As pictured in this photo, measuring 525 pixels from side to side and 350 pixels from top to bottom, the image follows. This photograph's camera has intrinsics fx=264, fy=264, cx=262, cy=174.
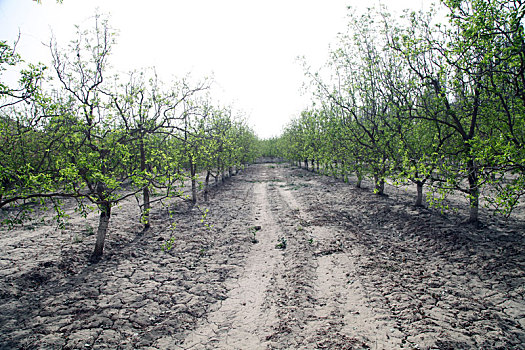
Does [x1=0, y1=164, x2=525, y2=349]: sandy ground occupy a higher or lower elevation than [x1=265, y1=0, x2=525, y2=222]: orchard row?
lower

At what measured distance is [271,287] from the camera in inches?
296

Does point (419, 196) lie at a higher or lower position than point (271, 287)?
higher

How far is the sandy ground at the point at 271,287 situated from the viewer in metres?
5.44

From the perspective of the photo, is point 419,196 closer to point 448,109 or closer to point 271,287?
point 448,109

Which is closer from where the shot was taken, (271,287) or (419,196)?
(271,287)

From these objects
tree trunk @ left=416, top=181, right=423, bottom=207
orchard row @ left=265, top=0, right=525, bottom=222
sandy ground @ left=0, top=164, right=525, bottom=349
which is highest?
orchard row @ left=265, top=0, right=525, bottom=222

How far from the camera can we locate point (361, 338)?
525 cm

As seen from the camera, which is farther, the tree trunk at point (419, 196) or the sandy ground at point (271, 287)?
the tree trunk at point (419, 196)

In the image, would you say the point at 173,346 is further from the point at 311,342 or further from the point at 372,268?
the point at 372,268

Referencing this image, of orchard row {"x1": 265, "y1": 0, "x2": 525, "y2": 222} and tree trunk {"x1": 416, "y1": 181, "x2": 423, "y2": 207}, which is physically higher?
orchard row {"x1": 265, "y1": 0, "x2": 525, "y2": 222}

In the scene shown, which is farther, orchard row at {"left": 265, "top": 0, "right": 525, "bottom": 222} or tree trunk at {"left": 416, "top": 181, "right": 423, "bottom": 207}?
tree trunk at {"left": 416, "top": 181, "right": 423, "bottom": 207}

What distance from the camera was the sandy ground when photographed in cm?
544

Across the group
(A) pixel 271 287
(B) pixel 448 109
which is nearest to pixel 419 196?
(B) pixel 448 109

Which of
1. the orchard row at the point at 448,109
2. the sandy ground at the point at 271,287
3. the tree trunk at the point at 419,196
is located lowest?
the sandy ground at the point at 271,287
